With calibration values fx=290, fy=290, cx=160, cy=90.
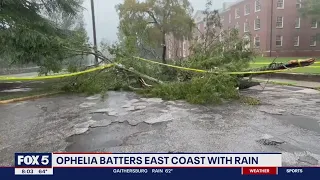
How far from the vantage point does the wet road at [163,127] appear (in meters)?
4.41

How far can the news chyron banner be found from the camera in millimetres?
3156

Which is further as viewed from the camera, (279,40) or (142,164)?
(279,40)

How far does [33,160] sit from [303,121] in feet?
16.8

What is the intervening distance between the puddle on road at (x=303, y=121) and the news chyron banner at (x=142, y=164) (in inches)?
96.7

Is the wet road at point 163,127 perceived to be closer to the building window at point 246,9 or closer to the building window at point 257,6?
the building window at point 257,6

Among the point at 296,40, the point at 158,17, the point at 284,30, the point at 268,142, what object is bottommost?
the point at 268,142

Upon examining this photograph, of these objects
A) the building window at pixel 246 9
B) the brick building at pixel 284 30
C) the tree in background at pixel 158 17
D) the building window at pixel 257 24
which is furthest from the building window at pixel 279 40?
the tree in background at pixel 158 17

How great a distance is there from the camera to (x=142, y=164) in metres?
3.35

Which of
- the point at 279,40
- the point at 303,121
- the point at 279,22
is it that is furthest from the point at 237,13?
the point at 303,121

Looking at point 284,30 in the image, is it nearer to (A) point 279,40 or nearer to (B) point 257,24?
(A) point 279,40

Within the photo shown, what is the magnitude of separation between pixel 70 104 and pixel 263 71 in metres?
5.90

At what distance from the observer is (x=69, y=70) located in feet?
36.6

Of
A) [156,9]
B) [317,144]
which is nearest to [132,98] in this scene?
[317,144]

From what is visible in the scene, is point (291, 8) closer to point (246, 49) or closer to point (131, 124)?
point (246, 49)
